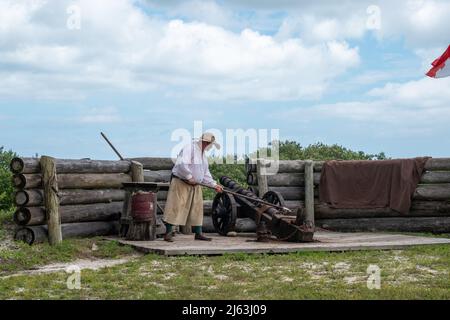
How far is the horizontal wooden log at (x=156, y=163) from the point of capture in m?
16.3

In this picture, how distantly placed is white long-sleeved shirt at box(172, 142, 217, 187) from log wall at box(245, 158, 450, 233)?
3.96m

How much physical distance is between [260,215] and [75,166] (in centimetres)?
372

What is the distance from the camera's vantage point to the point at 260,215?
1389 cm

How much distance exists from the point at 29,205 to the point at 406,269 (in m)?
6.81

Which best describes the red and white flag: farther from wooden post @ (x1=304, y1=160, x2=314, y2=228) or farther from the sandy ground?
the sandy ground

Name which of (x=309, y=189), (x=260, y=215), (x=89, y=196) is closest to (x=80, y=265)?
(x=89, y=196)

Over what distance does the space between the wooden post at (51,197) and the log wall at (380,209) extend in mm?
5275

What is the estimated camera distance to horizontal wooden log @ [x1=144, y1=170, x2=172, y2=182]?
637 inches

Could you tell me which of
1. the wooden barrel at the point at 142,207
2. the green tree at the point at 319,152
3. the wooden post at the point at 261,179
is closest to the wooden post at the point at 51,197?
the wooden barrel at the point at 142,207

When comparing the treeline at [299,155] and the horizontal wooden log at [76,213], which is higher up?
the treeline at [299,155]

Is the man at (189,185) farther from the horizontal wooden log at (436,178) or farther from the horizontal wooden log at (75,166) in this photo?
the horizontal wooden log at (436,178)
